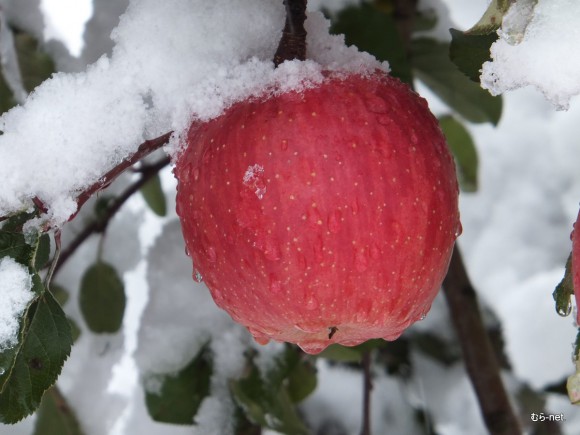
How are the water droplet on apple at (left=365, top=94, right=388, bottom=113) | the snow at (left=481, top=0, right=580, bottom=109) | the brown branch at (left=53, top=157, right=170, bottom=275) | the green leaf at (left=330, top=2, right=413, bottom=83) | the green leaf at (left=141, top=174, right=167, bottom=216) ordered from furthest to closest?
the green leaf at (left=141, top=174, right=167, bottom=216)
the brown branch at (left=53, top=157, right=170, bottom=275)
the green leaf at (left=330, top=2, right=413, bottom=83)
the water droplet on apple at (left=365, top=94, right=388, bottom=113)
the snow at (left=481, top=0, right=580, bottom=109)

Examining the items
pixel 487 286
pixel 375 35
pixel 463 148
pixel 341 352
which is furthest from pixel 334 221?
pixel 487 286

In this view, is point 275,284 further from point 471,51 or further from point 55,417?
point 55,417

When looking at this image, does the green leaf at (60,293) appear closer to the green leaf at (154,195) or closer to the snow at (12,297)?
the green leaf at (154,195)

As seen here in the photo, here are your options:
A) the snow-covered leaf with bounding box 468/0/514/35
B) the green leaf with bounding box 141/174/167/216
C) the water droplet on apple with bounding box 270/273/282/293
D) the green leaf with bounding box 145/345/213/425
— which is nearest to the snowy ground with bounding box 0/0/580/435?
the green leaf with bounding box 141/174/167/216

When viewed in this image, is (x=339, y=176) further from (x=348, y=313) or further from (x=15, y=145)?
(x=15, y=145)

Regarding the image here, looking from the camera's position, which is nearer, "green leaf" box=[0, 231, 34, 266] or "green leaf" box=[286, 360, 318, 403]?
"green leaf" box=[0, 231, 34, 266]

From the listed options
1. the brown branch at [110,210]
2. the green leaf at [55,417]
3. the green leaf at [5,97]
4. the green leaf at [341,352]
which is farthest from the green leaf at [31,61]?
the green leaf at [341,352]

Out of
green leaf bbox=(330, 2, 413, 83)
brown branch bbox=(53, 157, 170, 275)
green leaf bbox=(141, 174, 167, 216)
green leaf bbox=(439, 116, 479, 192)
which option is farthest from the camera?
green leaf bbox=(439, 116, 479, 192)

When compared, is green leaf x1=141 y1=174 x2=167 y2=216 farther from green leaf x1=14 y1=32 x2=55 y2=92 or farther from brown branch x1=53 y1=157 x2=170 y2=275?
green leaf x1=14 y1=32 x2=55 y2=92
